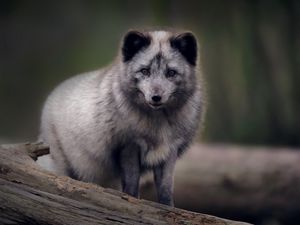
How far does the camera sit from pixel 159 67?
511 cm

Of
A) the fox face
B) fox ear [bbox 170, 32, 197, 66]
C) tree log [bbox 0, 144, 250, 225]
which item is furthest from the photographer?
fox ear [bbox 170, 32, 197, 66]

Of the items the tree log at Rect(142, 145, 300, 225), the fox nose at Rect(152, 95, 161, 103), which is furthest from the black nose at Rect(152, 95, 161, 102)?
the tree log at Rect(142, 145, 300, 225)

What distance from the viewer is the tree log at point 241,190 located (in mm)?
8141

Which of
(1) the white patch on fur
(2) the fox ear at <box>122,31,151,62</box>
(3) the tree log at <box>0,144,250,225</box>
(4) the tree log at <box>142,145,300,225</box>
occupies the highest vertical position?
(2) the fox ear at <box>122,31,151,62</box>

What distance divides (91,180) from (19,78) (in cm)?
735

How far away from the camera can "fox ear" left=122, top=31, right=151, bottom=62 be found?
5.16m

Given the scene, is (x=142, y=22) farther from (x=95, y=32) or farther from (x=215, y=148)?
(x=215, y=148)

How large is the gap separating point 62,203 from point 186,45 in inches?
60.8

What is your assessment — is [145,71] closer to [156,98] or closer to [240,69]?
[156,98]

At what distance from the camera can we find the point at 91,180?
5.91 meters

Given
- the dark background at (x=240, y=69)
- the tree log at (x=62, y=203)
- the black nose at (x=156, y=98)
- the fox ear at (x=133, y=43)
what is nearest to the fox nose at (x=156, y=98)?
the black nose at (x=156, y=98)

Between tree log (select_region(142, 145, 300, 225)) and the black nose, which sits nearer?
the black nose

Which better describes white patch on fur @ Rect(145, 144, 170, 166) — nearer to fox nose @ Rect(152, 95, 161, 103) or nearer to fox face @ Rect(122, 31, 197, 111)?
fox face @ Rect(122, 31, 197, 111)

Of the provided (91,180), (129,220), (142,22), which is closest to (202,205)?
(91,180)
